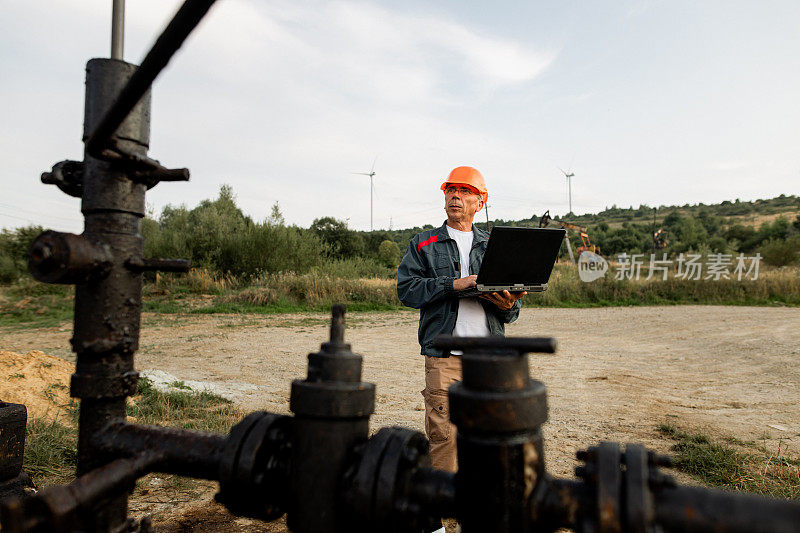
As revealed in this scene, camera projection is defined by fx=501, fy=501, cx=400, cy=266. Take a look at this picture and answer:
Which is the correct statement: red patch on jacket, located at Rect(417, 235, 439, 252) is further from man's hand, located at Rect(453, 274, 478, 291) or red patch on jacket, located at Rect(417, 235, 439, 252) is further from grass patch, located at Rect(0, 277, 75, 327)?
grass patch, located at Rect(0, 277, 75, 327)

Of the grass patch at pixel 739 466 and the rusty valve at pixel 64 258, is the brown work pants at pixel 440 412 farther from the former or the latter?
the rusty valve at pixel 64 258

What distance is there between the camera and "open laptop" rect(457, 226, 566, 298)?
2701 mm

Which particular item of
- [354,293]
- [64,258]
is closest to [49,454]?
[64,258]

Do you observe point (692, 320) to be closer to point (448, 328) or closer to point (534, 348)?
point (448, 328)

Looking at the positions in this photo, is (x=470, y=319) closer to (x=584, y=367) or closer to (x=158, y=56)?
(x=158, y=56)

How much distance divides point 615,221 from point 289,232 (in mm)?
73840

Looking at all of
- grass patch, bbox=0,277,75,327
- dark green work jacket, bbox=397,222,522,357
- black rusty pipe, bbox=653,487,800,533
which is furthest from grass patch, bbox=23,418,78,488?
grass patch, bbox=0,277,75,327

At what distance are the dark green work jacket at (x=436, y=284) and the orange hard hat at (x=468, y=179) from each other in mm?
307

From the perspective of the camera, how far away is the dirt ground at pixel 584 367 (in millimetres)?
4598

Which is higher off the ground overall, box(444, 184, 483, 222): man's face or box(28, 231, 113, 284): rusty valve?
box(444, 184, 483, 222): man's face

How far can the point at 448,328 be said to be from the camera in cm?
303

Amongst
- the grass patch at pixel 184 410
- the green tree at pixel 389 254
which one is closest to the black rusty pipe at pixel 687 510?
the grass patch at pixel 184 410

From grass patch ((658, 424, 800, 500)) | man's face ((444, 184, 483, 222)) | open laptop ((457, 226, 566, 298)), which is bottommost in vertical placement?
grass patch ((658, 424, 800, 500))

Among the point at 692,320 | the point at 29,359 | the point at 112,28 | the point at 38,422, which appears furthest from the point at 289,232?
the point at 112,28
